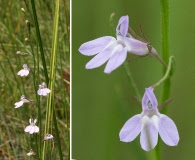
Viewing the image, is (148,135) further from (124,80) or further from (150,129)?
(124,80)

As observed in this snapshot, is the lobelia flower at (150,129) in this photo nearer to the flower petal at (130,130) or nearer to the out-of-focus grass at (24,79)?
the flower petal at (130,130)

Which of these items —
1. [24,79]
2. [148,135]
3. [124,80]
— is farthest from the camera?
[24,79]

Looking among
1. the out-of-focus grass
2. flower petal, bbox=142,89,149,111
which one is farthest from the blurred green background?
the out-of-focus grass

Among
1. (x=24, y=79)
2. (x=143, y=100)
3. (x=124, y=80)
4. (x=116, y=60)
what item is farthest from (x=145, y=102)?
(x=24, y=79)

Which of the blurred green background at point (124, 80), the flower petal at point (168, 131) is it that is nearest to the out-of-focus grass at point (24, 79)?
the blurred green background at point (124, 80)

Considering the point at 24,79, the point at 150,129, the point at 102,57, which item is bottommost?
the point at 24,79

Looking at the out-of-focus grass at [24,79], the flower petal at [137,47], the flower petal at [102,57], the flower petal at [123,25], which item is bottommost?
the out-of-focus grass at [24,79]
